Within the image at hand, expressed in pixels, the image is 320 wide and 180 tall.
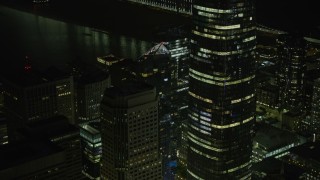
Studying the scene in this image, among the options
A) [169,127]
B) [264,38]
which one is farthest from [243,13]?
[264,38]

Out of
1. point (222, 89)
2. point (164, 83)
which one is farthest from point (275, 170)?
point (164, 83)

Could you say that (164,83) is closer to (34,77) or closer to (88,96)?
(88,96)

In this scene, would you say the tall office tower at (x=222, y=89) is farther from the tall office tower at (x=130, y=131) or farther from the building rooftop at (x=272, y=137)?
the building rooftop at (x=272, y=137)

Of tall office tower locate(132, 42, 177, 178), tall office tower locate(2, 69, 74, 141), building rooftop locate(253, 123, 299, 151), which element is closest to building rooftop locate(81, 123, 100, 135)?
tall office tower locate(2, 69, 74, 141)

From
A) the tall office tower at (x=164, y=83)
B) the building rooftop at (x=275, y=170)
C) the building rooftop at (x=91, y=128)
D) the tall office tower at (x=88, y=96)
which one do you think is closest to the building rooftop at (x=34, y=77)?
the tall office tower at (x=88, y=96)

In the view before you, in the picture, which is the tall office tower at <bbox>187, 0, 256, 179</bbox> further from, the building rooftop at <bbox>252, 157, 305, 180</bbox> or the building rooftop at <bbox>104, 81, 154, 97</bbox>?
the building rooftop at <bbox>252, 157, 305, 180</bbox>

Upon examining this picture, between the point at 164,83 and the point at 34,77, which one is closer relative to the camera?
the point at 34,77
